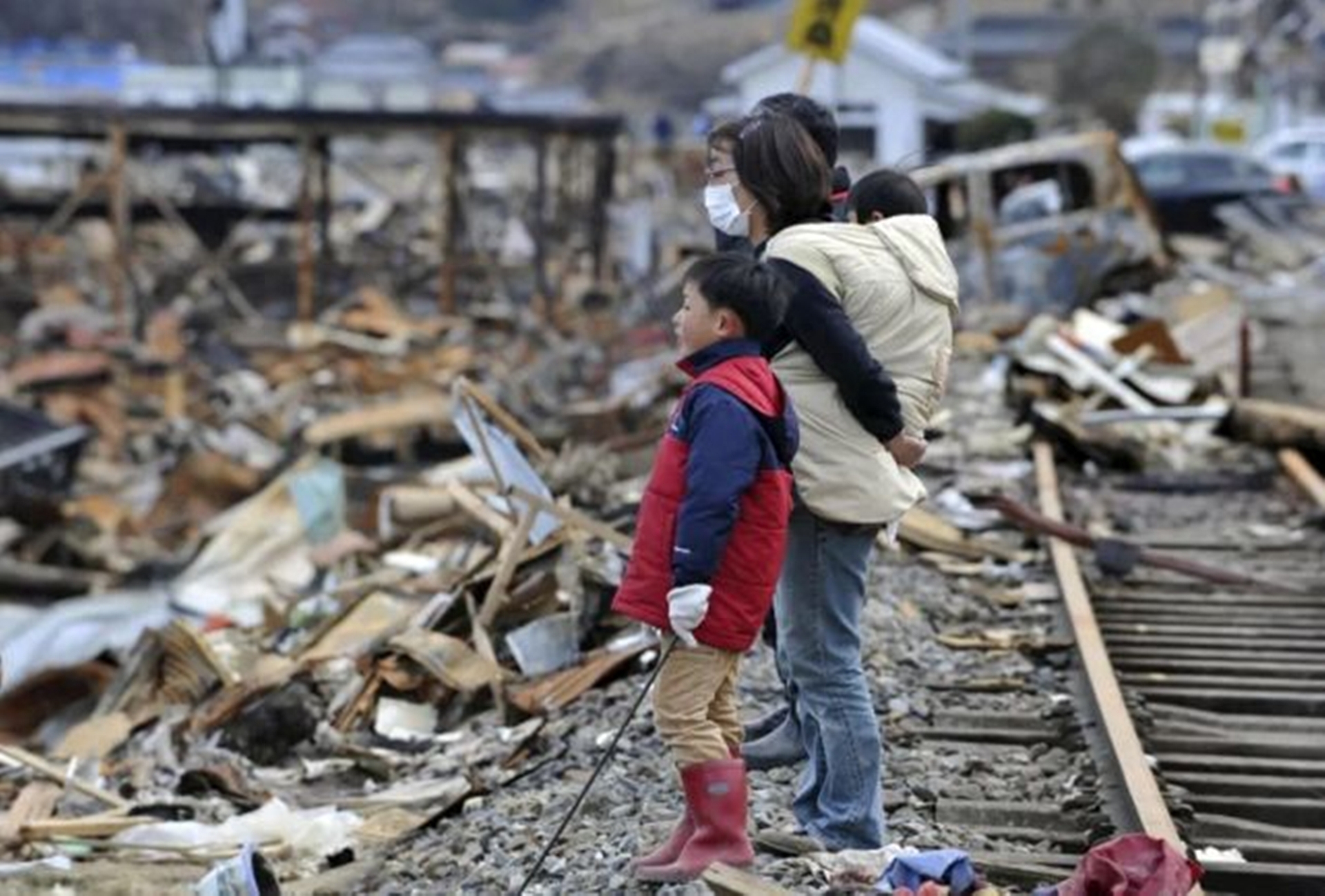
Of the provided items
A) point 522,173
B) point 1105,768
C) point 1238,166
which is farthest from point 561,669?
point 522,173

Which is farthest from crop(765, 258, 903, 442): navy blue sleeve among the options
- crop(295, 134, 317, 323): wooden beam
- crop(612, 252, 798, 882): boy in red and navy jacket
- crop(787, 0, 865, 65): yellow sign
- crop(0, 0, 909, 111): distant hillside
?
crop(0, 0, 909, 111): distant hillside

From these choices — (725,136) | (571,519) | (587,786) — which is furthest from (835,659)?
(571,519)

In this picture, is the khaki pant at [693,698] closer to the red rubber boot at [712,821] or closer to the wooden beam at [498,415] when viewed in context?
the red rubber boot at [712,821]

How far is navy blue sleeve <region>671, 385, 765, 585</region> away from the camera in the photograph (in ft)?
16.3

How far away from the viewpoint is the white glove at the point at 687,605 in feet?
16.2

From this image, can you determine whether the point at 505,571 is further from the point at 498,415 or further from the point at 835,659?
the point at 835,659

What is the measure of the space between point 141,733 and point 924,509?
4.22 m

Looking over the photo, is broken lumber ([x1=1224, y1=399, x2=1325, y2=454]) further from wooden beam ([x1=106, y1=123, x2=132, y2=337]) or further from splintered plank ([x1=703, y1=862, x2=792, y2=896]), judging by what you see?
wooden beam ([x1=106, y1=123, x2=132, y2=337])

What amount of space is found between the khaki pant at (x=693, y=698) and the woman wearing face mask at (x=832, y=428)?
1.08ft

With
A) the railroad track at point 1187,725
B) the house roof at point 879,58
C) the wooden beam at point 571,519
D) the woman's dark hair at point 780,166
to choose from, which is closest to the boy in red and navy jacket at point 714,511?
the woman's dark hair at point 780,166

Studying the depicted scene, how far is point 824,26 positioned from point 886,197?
8.98 m

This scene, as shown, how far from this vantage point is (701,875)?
Result: 17.6 feet

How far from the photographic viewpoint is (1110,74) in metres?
70.6

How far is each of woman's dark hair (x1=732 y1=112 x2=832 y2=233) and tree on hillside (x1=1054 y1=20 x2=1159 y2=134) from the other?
63.1 m
